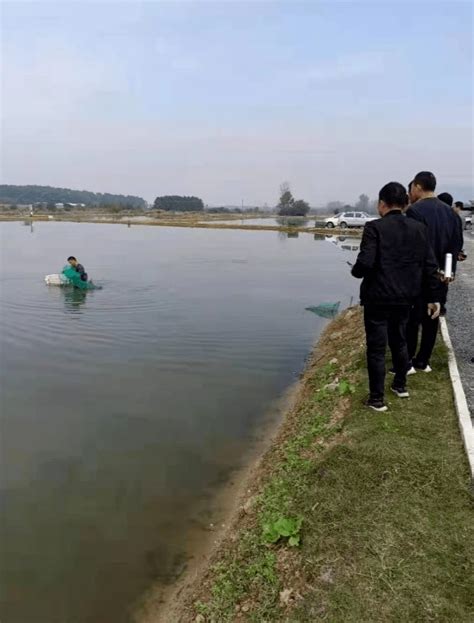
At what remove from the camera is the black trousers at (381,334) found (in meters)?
4.44

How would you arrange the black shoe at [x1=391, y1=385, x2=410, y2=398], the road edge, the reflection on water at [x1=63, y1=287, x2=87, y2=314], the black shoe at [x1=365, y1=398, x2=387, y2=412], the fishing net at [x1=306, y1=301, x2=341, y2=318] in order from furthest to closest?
the reflection on water at [x1=63, y1=287, x2=87, y2=314] < the fishing net at [x1=306, y1=301, x2=341, y2=318] < the black shoe at [x1=391, y1=385, x2=410, y2=398] < the black shoe at [x1=365, y1=398, x2=387, y2=412] < the road edge

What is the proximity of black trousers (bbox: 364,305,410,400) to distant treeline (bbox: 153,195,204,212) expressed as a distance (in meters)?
136

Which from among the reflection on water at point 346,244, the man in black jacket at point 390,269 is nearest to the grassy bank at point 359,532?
the man in black jacket at point 390,269

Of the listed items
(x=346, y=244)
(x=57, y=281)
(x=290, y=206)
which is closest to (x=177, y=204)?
(x=290, y=206)

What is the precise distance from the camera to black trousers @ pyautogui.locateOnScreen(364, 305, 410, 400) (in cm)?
444

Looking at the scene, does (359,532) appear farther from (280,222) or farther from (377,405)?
(280,222)

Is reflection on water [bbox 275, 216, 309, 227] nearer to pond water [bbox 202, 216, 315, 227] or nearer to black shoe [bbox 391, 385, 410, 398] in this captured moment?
pond water [bbox 202, 216, 315, 227]

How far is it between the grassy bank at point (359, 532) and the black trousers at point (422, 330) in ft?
2.09

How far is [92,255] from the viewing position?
27.1m

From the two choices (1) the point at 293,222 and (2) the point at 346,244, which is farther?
(1) the point at 293,222

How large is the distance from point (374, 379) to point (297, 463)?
1192 mm

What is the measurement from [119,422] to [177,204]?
5476 inches

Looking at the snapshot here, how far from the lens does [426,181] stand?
508 centimetres

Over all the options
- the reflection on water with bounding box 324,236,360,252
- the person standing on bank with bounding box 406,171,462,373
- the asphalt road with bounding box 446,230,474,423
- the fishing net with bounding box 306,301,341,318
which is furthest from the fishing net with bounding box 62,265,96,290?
the reflection on water with bounding box 324,236,360,252
